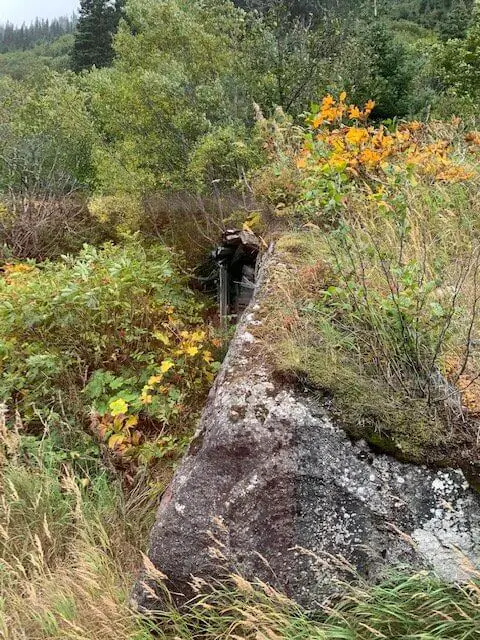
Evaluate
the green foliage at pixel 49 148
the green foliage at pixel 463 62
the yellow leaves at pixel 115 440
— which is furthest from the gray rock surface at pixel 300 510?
the green foliage at pixel 463 62

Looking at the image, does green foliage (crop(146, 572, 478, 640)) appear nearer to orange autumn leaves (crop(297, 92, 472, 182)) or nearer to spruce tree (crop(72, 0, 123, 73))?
orange autumn leaves (crop(297, 92, 472, 182))

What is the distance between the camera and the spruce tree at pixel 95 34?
33938 mm

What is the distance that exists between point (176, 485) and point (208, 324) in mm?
3153

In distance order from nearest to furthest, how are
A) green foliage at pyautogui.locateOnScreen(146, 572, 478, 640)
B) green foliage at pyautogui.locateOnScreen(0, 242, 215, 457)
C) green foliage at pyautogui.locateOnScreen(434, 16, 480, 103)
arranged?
green foliage at pyautogui.locateOnScreen(146, 572, 478, 640) → green foliage at pyautogui.locateOnScreen(0, 242, 215, 457) → green foliage at pyautogui.locateOnScreen(434, 16, 480, 103)

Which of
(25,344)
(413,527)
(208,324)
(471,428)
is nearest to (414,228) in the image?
(471,428)

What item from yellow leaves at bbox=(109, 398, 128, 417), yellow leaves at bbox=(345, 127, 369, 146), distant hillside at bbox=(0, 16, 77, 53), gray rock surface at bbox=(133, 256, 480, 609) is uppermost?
distant hillside at bbox=(0, 16, 77, 53)

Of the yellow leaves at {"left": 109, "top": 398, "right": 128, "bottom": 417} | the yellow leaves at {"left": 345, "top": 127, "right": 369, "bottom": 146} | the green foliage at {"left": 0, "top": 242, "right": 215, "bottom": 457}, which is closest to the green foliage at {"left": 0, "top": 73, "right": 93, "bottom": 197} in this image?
the green foliage at {"left": 0, "top": 242, "right": 215, "bottom": 457}

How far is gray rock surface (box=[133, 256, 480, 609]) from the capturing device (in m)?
1.97

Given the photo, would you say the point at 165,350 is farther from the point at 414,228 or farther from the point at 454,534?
the point at 454,534

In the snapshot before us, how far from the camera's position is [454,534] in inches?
76.2

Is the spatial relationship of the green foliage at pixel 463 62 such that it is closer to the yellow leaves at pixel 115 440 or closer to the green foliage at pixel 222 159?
the green foliage at pixel 222 159

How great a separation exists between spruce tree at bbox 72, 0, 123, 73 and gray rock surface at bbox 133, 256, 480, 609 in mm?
36385

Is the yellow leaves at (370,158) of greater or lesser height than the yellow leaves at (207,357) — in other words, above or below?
above

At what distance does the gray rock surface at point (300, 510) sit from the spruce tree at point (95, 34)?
36.4m
